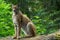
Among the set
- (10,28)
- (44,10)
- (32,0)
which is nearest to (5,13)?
(10,28)

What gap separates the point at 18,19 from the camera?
854cm

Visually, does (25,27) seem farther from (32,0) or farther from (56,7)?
(32,0)

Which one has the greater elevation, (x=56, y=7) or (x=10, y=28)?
(x=56, y=7)

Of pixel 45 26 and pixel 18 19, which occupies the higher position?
pixel 18 19

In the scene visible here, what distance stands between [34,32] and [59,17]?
407 centimetres

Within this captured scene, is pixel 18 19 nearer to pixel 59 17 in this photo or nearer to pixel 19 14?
pixel 19 14

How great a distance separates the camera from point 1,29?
11.1 metres

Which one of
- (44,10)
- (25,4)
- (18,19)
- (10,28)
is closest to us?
(18,19)

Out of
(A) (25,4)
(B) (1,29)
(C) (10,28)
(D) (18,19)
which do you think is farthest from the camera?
(A) (25,4)

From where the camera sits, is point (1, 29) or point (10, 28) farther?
point (10, 28)

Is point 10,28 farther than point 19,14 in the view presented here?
Yes

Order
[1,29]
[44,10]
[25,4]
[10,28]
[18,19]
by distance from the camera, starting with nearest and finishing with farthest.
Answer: [18,19], [1,29], [10,28], [44,10], [25,4]

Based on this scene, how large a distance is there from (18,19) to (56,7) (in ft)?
15.3

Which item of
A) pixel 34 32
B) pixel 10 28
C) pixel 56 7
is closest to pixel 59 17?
pixel 56 7
